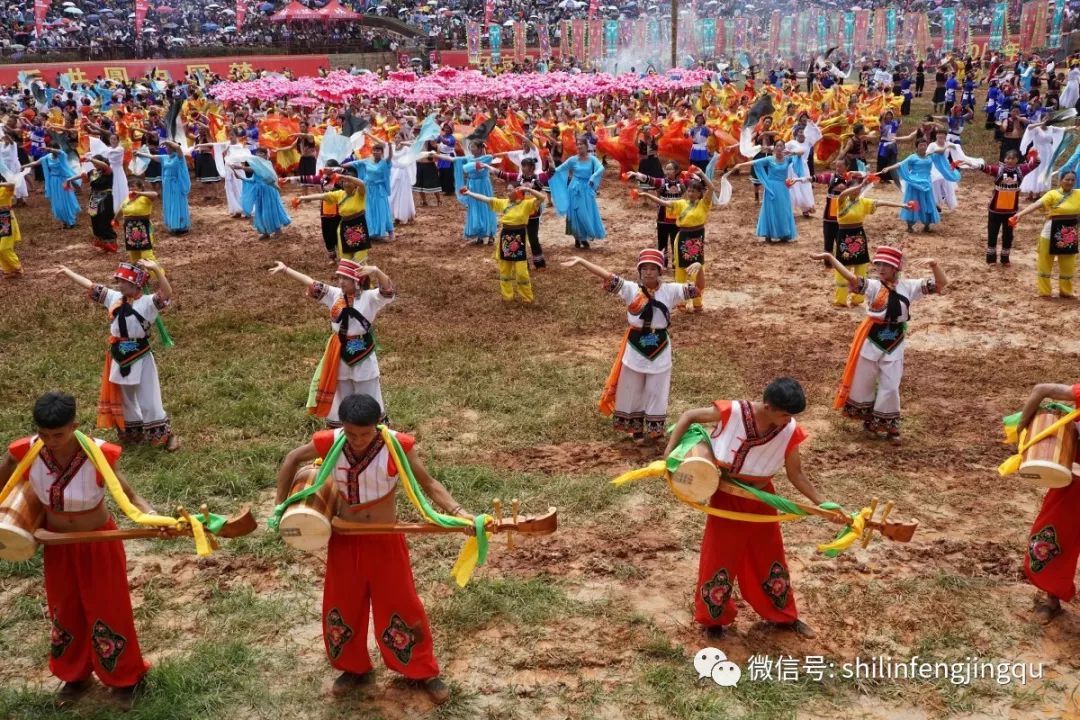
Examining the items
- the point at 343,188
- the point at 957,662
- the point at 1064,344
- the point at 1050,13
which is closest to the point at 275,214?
the point at 343,188

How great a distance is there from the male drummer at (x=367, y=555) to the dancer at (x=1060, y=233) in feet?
30.4

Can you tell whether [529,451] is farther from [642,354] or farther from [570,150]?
[570,150]

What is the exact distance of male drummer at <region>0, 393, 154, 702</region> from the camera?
4.50 meters

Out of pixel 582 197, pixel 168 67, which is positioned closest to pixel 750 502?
pixel 582 197

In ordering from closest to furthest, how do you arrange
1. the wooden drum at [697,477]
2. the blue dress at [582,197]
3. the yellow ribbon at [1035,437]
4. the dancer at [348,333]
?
the wooden drum at [697,477] < the yellow ribbon at [1035,437] < the dancer at [348,333] < the blue dress at [582,197]

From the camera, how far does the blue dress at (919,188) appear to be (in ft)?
49.7

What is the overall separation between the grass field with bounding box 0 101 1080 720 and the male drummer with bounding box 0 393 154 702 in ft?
0.93

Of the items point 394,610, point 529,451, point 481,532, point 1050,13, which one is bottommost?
point 529,451

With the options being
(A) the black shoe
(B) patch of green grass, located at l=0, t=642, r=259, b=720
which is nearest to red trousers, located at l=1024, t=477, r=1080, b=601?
(A) the black shoe

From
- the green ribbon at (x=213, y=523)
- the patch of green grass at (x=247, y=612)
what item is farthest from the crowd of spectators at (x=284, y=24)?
the green ribbon at (x=213, y=523)

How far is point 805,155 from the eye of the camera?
18031 millimetres

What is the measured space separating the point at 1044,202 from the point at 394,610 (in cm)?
991

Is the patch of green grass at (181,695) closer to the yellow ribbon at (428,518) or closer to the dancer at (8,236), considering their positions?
the yellow ribbon at (428,518)

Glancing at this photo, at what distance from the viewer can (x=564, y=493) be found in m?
7.20
